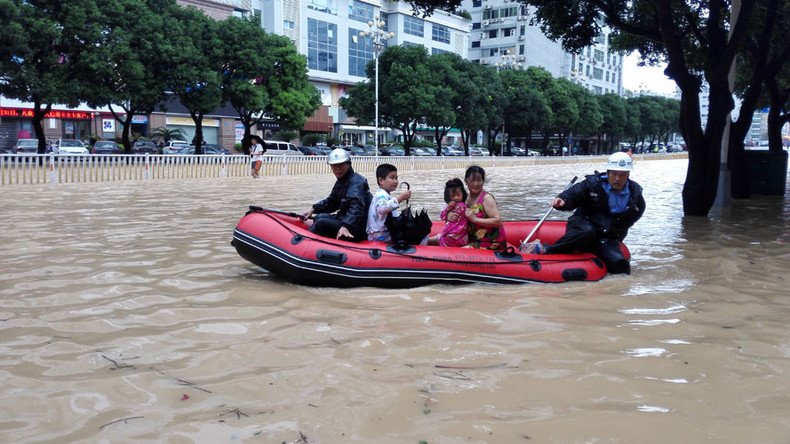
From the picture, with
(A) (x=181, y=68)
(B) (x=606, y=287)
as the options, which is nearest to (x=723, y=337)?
(B) (x=606, y=287)

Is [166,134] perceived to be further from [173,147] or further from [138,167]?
[138,167]

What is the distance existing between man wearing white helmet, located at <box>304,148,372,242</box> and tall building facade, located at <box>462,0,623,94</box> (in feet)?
237

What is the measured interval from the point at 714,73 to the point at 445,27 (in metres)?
57.1

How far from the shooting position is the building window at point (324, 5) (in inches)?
2079

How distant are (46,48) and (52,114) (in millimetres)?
17222

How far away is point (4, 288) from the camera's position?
5.94 meters

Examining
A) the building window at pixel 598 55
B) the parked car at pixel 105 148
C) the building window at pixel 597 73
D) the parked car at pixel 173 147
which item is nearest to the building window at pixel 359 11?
the parked car at pixel 173 147

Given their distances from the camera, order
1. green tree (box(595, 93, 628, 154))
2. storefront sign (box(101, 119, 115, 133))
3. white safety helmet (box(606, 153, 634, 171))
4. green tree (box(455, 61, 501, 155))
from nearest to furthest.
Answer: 1. white safety helmet (box(606, 153, 634, 171))
2. storefront sign (box(101, 119, 115, 133))
3. green tree (box(455, 61, 501, 155))
4. green tree (box(595, 93, 628, 154))

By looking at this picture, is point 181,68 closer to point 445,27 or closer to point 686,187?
point 686,187

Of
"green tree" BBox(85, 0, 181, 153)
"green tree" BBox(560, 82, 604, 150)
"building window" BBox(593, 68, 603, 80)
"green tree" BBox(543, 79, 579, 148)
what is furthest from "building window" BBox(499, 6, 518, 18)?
"green tree" BBox(85, 0, 181, 153)

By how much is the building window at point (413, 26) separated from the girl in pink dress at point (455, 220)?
57.5 m

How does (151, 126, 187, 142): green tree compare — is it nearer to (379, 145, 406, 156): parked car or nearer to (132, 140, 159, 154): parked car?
(132, 140, 159, 154): parked car

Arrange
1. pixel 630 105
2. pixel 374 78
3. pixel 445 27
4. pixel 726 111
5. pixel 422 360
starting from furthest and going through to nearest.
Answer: pixel 630 105 → pixel 445 27 → pixel 374 78 → pixel 726 111 → pixel 422 360

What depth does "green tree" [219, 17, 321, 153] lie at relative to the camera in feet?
107
